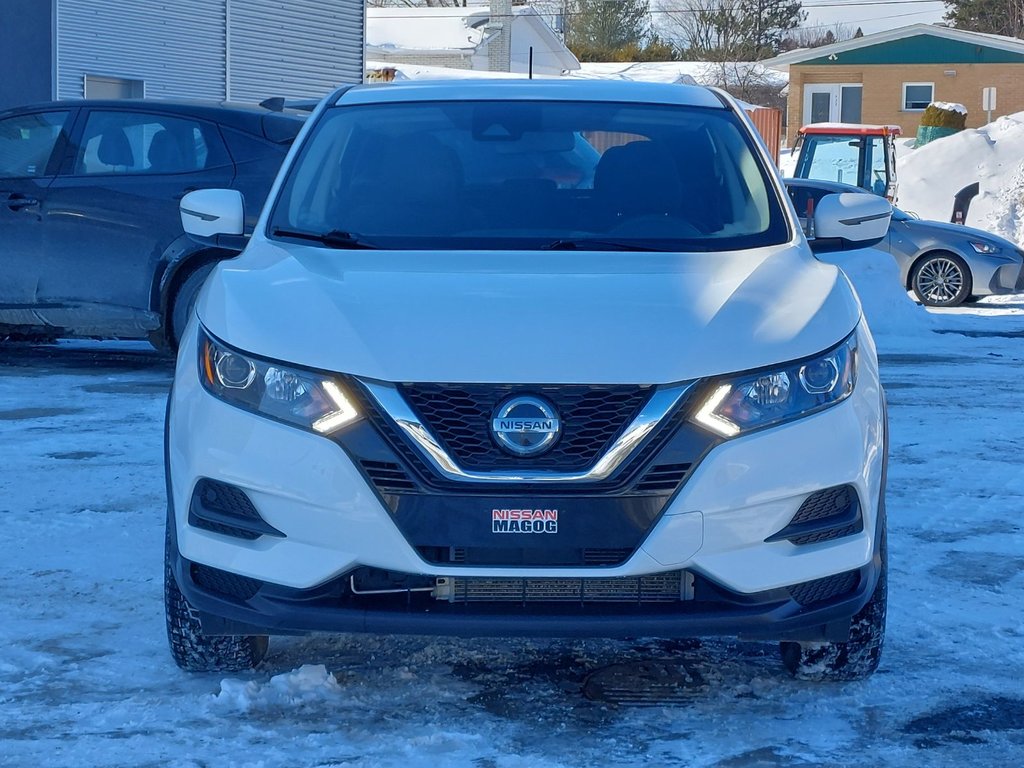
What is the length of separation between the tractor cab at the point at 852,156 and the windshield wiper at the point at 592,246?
20348 mm

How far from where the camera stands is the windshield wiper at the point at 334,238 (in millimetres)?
4379

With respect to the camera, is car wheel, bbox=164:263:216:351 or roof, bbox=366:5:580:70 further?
roof, bbox=366:5:580:70

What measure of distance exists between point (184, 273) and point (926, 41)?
45838mm

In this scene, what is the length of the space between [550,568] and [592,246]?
1193mm

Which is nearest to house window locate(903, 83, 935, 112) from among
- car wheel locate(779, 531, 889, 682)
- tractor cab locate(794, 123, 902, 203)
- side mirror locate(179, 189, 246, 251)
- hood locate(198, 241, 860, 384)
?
tractor cab locate(794, 123, 902, 203)

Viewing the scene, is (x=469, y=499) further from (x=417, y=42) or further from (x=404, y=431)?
(x=417, y=42)

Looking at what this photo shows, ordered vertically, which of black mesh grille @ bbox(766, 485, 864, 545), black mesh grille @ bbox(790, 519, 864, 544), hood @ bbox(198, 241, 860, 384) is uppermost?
hood @ bbox(198, 241, 860, 384)

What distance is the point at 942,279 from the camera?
1673cm

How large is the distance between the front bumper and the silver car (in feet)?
43.9

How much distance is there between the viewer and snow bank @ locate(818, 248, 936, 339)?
13953 mm

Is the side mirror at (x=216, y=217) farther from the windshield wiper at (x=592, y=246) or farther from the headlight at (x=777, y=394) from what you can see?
the headlight at (x=777, y=394)

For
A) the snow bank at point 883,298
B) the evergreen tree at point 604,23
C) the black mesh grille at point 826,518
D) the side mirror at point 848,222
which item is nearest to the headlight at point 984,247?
the snow bank at point 883,298

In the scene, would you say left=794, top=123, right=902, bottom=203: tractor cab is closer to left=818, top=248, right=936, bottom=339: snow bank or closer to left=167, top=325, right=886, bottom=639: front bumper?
left=818, top=248, right=936, bottom=339: snow bank

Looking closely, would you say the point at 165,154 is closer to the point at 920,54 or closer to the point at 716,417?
the point at 716,417
